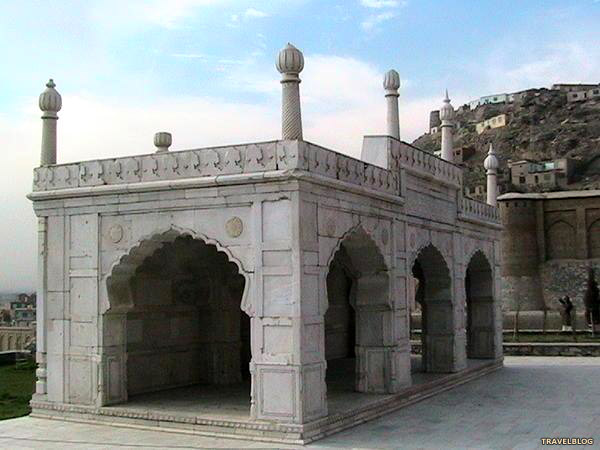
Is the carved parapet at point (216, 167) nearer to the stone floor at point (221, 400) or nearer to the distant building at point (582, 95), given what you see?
the stone floor at point (221, 400)

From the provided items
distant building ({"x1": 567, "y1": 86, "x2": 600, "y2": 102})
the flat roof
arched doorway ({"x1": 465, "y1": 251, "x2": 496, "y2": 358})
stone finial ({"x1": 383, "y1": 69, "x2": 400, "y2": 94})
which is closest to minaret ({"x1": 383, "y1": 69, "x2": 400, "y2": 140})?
stone finial ({"x1": 383, "y1": 69, "x2": 400, "y2": 94})


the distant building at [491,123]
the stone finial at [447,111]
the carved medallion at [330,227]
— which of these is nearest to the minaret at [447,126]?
the stone finial at [447,111]

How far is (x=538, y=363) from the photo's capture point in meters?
20.1

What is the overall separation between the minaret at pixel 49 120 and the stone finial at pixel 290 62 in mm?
4159

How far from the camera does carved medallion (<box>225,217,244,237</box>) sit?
34.1ft

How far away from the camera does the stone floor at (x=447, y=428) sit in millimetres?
9867

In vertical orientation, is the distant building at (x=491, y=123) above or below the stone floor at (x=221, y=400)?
above

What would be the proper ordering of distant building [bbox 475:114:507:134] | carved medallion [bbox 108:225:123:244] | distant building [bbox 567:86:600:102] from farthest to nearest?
distant building [bbox 567:86:600:102], distant building [bbox 475:114:507:134], carved medallion [bbox 108:225:123:244]

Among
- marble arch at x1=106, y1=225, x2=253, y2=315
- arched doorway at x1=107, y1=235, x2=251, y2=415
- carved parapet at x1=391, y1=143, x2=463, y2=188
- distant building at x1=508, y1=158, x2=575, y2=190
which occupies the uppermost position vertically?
distant building at x1=508, y1=158, x2=575, y2=190

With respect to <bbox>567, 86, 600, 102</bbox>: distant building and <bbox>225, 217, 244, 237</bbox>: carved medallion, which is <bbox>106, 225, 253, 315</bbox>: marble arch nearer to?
<bbox>225, 217, 244, 237</bbox>: carved medallion

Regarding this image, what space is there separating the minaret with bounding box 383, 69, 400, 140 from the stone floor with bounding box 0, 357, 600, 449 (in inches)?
182

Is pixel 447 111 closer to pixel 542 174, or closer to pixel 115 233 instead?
pixel 115 233

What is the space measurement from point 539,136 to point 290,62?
72649 mm

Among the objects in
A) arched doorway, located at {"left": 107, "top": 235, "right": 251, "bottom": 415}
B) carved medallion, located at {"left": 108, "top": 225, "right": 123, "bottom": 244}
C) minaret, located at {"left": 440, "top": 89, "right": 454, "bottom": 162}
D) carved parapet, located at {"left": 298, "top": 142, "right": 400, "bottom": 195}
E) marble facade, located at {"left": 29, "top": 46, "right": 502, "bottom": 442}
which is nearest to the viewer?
marble facade, located at {"left": 29, "top": 46, "right": 502, "bottom": 442}
